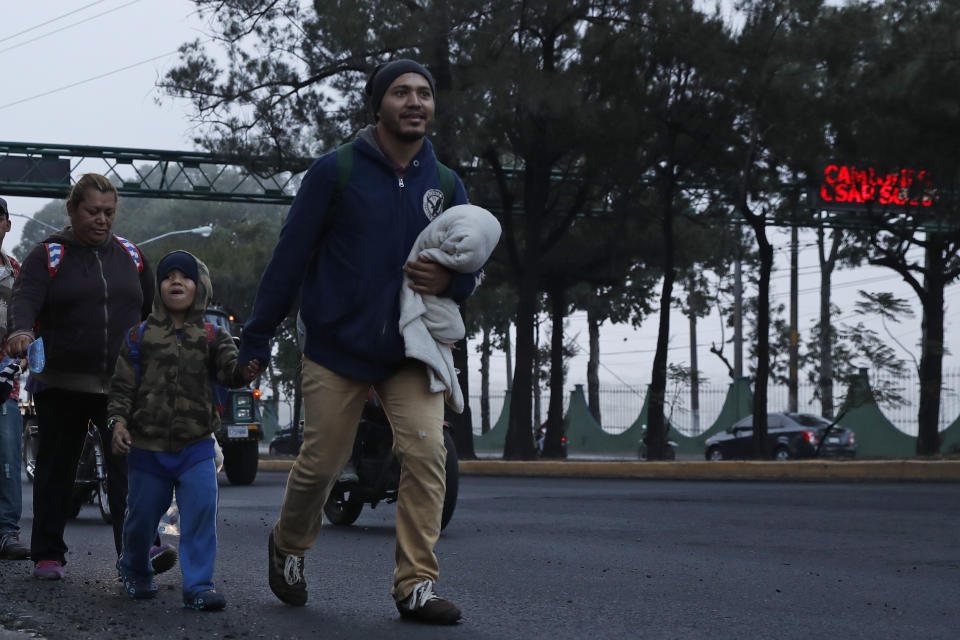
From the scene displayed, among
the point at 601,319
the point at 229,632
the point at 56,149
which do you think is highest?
the point at 56,149

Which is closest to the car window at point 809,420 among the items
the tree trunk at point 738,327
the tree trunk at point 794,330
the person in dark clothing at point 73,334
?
the tree trunk at point 794,330

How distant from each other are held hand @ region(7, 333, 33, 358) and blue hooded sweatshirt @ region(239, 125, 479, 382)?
1200 mm

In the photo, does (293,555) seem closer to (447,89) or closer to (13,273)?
(13,273)

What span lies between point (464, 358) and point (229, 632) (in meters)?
24.3

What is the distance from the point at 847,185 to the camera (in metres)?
26.8

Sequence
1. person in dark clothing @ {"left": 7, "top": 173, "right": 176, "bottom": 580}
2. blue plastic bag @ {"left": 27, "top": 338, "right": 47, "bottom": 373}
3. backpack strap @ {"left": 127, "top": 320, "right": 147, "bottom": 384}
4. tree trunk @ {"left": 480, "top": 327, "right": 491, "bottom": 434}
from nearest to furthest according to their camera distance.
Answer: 1. backpack strap @ {"left": 127, "top": 320, "right": 147, "bottom": 384}
2. blue plastic bag @ {"left": 27, "top": 338, "right": 47, "bottom": 373}
3. person in dark clothing @ {"left": 7, "top": 173, "right": 176, "bottom": 580}
4. tree trunk @ {"left": 480, "top": 327, "right": 491, "bottom": 434}

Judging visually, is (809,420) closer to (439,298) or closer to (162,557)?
(162,557)

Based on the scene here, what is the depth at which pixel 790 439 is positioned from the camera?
32781mm

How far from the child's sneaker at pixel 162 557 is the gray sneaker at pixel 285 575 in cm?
78

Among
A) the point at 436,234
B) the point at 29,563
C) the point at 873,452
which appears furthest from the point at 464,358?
the point at 436,234

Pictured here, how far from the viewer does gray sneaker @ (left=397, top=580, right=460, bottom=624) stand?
4863mm

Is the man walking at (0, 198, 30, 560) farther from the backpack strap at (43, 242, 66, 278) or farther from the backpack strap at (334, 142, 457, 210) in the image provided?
the backpack strap at (334, 142, 457, 210)

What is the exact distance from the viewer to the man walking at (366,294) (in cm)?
500

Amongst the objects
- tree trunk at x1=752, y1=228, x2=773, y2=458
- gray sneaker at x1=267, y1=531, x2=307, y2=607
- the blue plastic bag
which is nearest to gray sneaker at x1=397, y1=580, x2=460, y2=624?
gray sneaker at x1=267, y1=531, x2=307, y2=607
